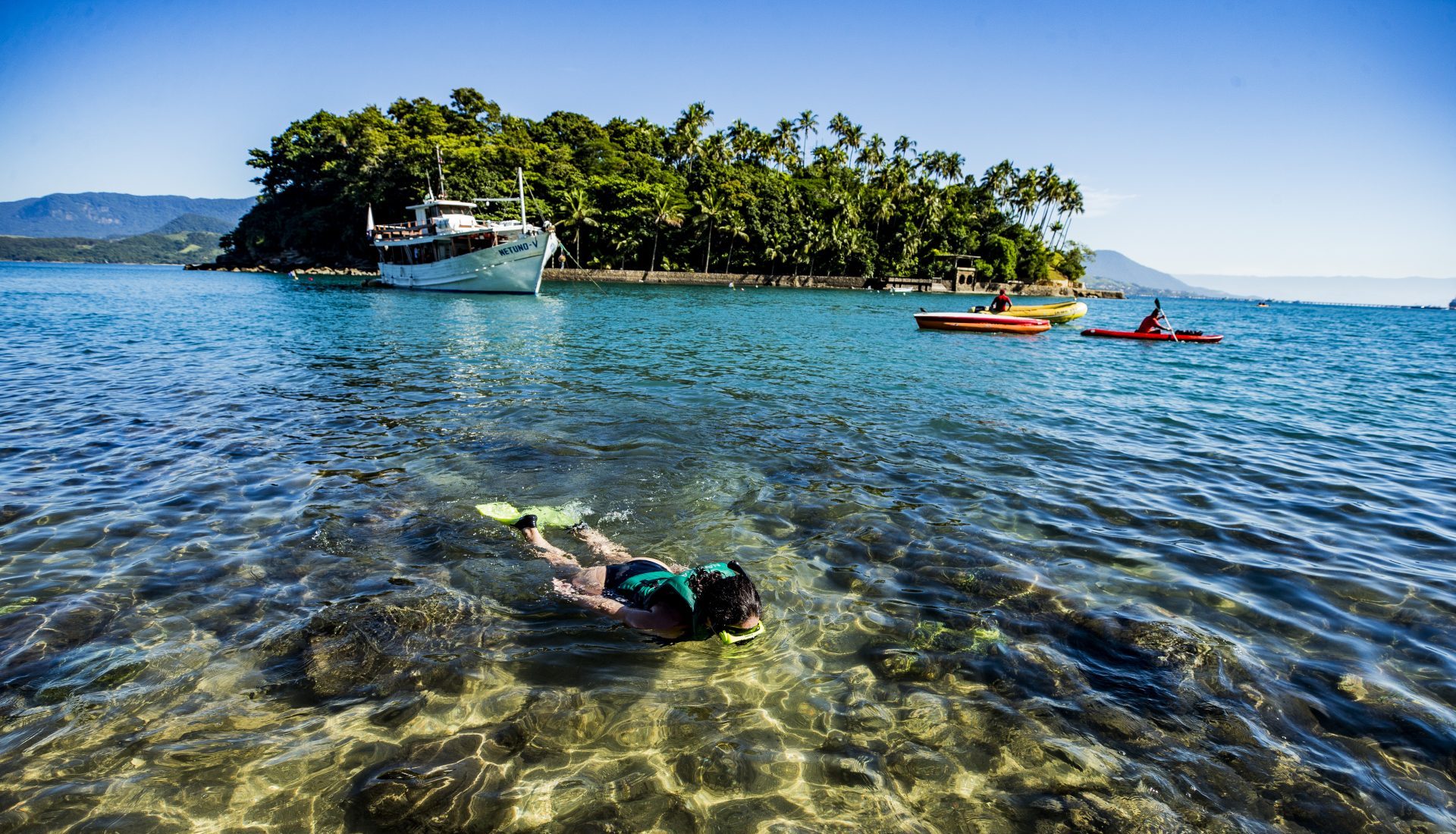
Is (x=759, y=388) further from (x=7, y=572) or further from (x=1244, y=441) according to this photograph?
(x=7, y=572)

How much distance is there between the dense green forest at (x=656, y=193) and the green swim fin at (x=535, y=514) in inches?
2638

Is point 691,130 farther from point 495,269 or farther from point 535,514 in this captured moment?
point 535,514

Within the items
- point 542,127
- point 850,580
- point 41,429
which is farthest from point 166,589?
point 542,127

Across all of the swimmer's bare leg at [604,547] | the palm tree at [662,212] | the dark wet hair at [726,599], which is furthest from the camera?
the palm tree at [662,212]

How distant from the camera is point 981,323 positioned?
2814 centimetres

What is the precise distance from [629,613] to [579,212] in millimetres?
70075

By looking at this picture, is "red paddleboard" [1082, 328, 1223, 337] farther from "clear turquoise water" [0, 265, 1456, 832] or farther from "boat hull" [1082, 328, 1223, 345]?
"clear turquoise water" [0, 265, 1456, 832]

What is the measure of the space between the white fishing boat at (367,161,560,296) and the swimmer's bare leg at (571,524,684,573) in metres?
42.1

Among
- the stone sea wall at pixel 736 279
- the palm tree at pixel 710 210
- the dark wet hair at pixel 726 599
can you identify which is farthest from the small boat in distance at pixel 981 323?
the palm tree at pixel 710 210

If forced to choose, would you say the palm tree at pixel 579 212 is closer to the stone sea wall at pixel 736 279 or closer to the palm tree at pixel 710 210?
the stone sea wall at pixel 736 279

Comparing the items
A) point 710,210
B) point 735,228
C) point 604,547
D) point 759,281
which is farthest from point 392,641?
point 759,281

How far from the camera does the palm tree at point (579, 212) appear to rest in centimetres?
6838

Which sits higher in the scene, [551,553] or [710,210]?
[710,210]

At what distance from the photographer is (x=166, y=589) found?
450 centimetres
